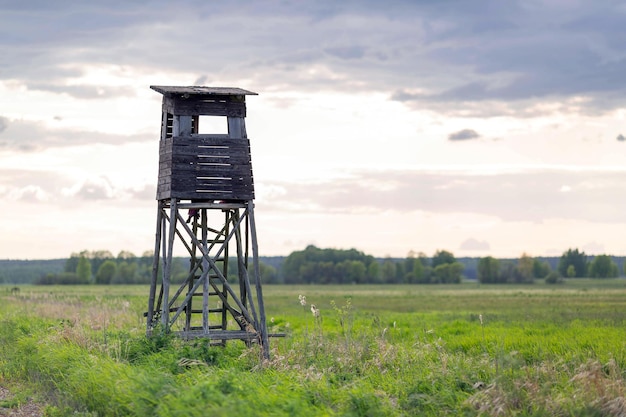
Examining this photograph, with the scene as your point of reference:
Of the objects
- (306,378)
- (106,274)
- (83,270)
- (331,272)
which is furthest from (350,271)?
(306,378)

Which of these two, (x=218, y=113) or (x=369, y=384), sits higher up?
(x=218, y=113)

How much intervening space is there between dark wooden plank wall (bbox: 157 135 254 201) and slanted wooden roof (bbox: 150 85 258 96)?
1.11 metres

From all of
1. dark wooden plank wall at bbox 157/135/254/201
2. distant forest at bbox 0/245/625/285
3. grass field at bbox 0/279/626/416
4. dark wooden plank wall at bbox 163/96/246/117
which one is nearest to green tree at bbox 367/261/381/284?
distant forest at bbox 0/245/625/285

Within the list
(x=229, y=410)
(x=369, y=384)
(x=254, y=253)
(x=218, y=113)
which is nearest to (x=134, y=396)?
(x=229, y=410)

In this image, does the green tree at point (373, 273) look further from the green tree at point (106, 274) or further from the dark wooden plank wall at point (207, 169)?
the dark wooden plank wall at point (207, 169)

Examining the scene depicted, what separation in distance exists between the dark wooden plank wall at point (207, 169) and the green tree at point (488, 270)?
153994 mm

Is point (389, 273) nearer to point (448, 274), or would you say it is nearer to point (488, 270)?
point (448, 274)

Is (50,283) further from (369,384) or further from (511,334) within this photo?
(369,384)

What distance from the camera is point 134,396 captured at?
1295cm

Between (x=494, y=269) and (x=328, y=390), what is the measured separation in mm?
169828

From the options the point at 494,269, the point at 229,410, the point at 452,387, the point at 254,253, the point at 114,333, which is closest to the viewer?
the point at 229,410

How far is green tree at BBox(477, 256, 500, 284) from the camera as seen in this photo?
6836 inches

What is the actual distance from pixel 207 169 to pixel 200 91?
2.00 m

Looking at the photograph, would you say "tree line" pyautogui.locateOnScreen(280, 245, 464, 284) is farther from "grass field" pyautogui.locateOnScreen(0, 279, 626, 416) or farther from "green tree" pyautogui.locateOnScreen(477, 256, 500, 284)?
"grass field" pyautogui.locateOnScreen(0, 279, 626, 416)
